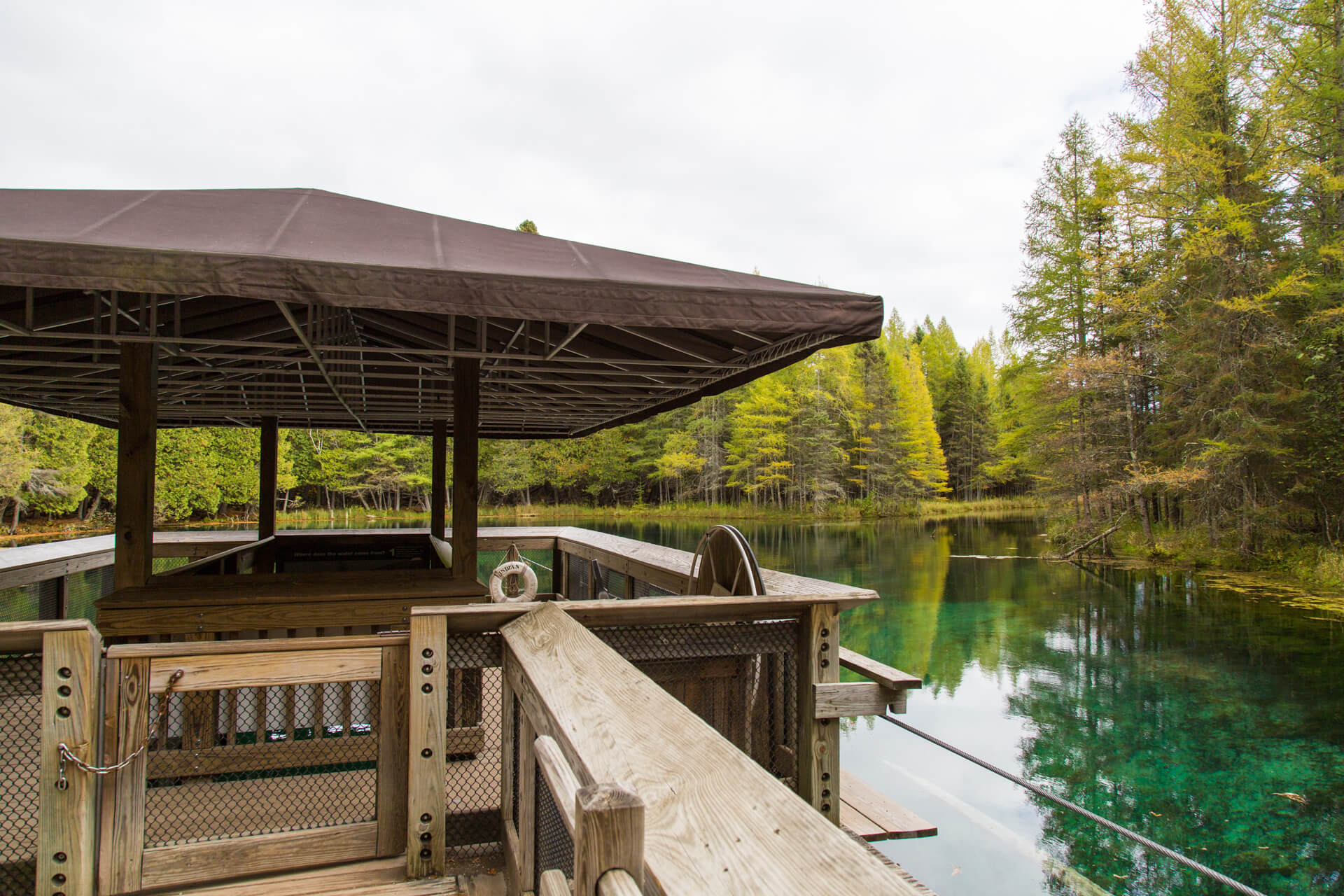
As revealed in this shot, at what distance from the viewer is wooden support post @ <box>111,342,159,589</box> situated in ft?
10.4

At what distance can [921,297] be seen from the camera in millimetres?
106375

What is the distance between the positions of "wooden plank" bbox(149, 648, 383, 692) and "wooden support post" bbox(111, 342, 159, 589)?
1632 mm

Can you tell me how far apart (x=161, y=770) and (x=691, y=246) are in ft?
370

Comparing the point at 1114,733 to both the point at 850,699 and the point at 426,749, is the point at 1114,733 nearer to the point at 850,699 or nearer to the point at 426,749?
the point at 850,699

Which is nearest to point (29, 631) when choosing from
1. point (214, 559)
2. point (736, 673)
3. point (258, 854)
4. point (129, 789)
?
point (129, 789)

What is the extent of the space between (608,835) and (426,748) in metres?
1.53

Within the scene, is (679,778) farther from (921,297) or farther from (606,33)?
(921,297)

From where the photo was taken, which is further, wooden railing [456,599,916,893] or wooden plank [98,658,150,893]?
wooden plank [98,658,150,893]

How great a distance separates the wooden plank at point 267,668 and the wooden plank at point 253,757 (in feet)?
2.77

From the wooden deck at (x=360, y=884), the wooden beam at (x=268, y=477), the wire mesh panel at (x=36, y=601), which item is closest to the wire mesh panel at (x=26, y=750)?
the wooden deck at (x=360, y=884)

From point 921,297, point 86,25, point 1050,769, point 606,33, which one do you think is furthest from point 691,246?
point 1050,769

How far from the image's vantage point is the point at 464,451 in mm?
3967

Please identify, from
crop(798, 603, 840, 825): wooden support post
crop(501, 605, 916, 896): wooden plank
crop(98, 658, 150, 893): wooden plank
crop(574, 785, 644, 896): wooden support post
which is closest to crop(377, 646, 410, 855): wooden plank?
crop(98, 658, 150, 893): wooden plank

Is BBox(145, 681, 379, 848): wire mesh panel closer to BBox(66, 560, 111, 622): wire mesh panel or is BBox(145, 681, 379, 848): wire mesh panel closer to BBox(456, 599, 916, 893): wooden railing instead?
BBox(456, 599, 916, 893): wooden railing
